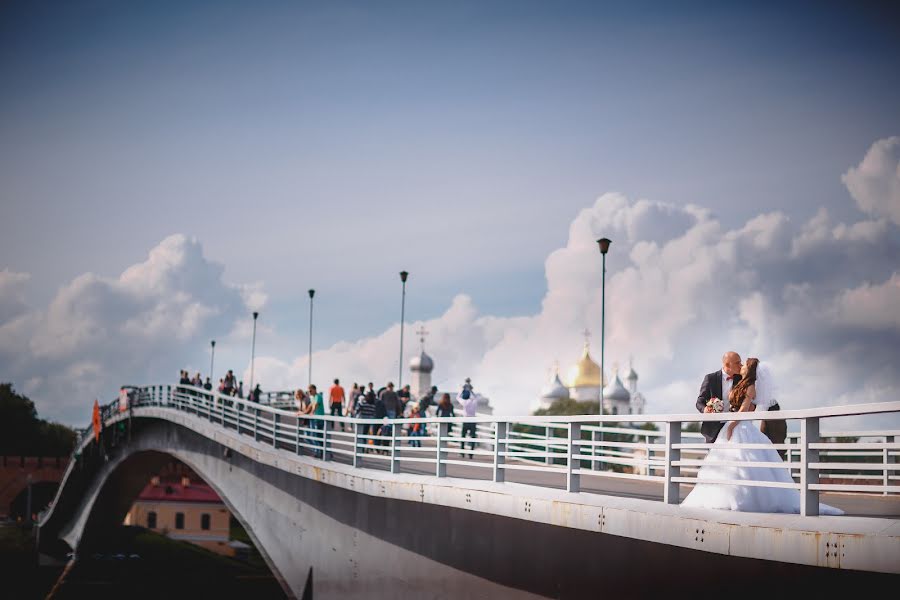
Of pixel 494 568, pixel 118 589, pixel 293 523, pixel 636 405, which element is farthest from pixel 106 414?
pixel 636 405

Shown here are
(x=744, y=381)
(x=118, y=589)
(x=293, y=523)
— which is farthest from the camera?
(x=118, y=589)

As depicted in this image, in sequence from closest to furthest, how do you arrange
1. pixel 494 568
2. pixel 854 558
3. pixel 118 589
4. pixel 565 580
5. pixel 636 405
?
pixel 854 558 < pixel 565 580 < pixel 494 568 < pixel 118 589 < pixel 636 405

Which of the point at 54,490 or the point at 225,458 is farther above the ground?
the point at 225,458

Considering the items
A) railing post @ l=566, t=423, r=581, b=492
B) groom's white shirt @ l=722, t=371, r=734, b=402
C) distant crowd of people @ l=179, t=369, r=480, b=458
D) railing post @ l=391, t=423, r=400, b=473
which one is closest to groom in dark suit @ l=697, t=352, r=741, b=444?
groom's white shirt @ l=722, t=371, r=734, b=402

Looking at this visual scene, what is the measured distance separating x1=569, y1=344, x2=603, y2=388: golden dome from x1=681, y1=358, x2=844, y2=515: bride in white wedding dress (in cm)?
13189

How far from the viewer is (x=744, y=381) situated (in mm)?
11648

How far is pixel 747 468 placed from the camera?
1118cm

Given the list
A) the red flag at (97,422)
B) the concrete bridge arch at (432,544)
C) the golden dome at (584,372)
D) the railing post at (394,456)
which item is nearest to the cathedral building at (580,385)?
the golden dome at (584,372)

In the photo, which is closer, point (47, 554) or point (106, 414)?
point (106, 414)

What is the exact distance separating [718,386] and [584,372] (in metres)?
133

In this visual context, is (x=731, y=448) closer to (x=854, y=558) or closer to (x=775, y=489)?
(x=775, y=489)

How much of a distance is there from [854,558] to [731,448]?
2006 mm

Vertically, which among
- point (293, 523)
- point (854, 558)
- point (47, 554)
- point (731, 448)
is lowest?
point (47, 554)

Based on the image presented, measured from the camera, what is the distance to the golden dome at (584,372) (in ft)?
471
